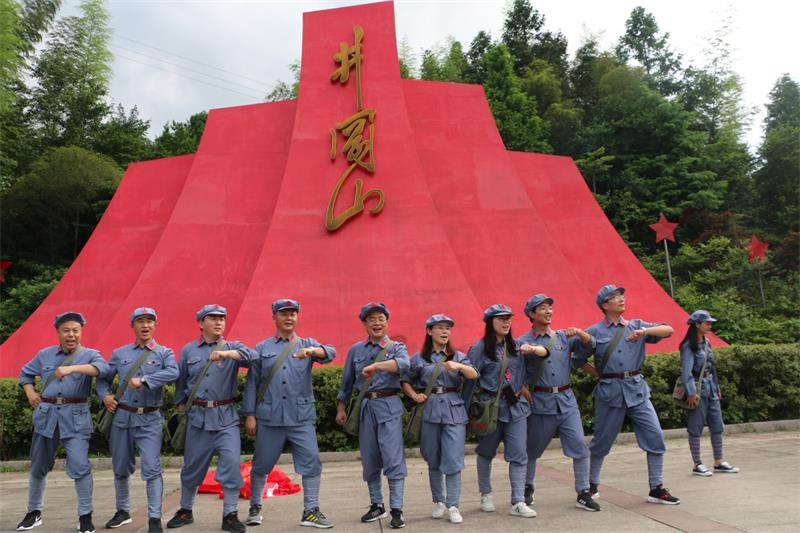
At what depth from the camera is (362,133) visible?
11633 mm

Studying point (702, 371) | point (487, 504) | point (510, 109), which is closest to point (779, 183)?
point (510, 109)

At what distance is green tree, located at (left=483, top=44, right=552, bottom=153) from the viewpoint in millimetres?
27570

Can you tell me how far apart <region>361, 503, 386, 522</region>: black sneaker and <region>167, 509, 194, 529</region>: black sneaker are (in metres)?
1.39

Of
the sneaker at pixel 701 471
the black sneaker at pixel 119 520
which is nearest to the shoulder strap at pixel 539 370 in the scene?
the sneaker at pixel 701 471

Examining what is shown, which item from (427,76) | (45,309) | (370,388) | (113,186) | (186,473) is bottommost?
(186,473)

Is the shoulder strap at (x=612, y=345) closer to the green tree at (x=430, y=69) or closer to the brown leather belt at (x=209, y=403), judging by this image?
the brown leather belt at (x=209, y=403)

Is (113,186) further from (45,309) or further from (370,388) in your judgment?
(370,388)

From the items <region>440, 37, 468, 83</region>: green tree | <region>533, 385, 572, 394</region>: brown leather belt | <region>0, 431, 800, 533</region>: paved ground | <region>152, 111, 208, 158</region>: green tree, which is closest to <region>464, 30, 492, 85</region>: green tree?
<region>440, 37, 468, 83</region>: green tree

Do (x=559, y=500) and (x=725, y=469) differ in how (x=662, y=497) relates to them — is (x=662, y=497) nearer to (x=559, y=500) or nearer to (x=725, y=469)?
(x=559, y=500)

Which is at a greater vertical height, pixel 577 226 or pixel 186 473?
pixel 577 226

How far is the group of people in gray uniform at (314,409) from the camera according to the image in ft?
17.1

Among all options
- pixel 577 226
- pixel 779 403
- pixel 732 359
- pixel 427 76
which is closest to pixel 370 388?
pixel 732 359

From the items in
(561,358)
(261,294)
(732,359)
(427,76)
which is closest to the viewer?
(561,358)

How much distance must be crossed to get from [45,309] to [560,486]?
1046 cm
